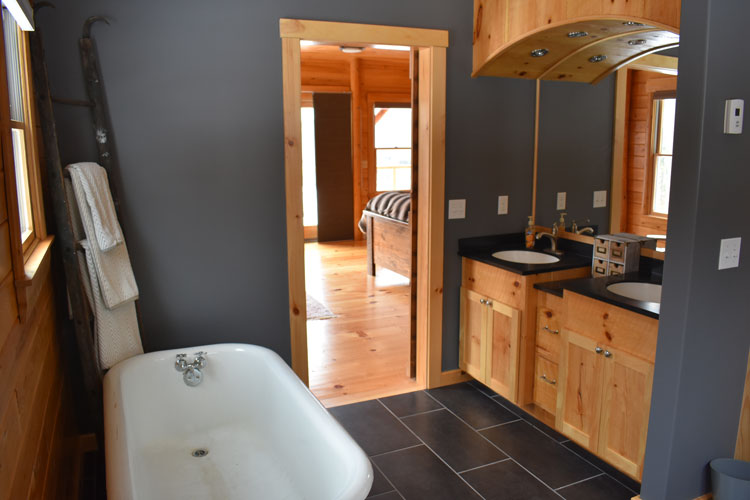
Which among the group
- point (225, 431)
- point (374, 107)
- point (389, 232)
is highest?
point (374, 107)

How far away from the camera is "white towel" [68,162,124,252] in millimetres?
2605

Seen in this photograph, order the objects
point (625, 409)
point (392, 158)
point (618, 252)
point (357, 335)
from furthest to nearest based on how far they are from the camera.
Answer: point (392, 158), point (357, 335), point (618, 252), point (625, 409)

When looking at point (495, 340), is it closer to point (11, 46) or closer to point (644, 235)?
point (644, 235)

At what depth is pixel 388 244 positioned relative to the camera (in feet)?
20.5

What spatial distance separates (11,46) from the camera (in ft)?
7.28

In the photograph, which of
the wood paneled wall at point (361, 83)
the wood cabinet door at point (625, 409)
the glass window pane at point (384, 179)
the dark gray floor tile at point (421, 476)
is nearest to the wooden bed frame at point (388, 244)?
the wood paneled wall at point (361, 83)

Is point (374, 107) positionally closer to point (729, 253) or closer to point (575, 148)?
point (575, 148)

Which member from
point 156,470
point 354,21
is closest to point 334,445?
point 156,470

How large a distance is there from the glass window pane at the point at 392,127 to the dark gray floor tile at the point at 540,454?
6090mm

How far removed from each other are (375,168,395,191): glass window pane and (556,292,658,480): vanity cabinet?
20.4 ft

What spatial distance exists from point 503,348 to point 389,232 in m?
3.01

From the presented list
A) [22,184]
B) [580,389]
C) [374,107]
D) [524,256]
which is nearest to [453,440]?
[580,389]

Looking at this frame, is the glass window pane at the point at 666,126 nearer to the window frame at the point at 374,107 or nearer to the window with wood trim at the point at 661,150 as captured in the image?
the window with wood trim at the point at 661,150

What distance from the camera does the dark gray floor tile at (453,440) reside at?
289 cm
